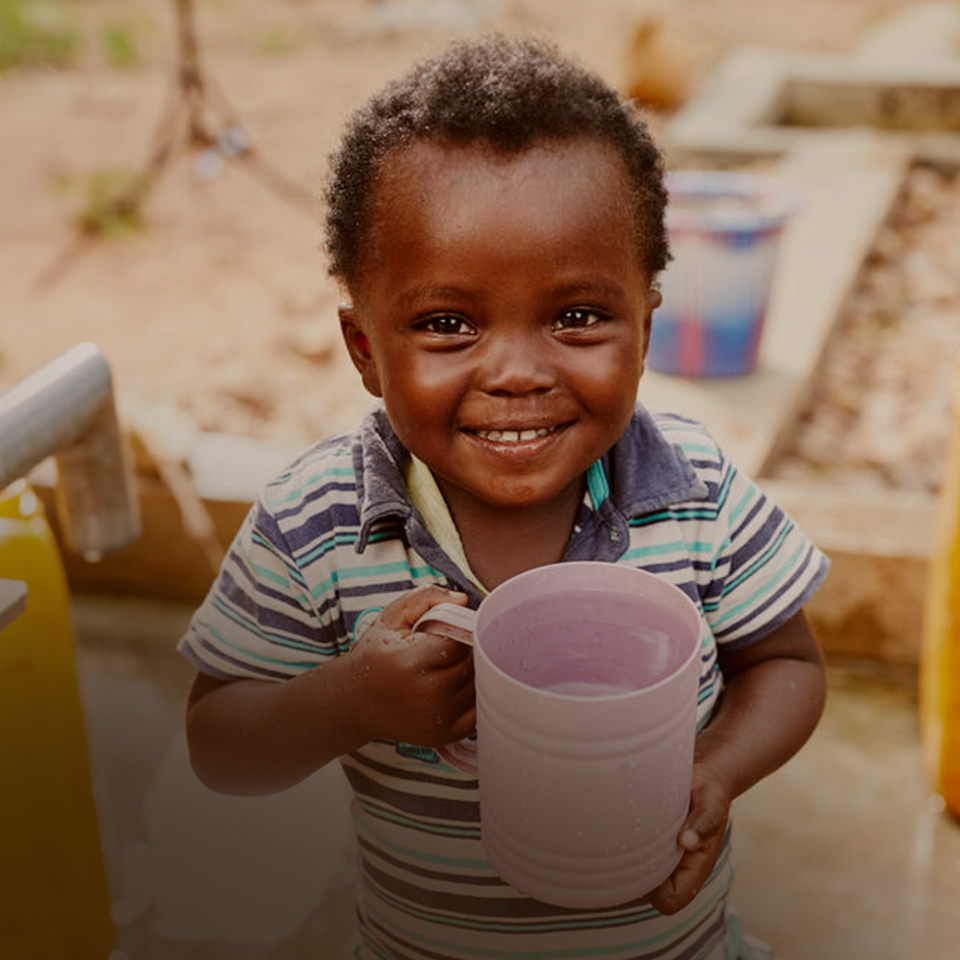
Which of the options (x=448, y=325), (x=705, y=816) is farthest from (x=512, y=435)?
(x=705, y=816)

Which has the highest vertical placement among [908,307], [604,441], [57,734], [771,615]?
[604,441]

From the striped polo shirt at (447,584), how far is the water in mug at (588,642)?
13 centimetres

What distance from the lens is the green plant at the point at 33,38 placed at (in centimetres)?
907

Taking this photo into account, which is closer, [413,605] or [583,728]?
[583,728]

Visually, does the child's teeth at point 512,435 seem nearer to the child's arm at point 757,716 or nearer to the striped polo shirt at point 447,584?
the striped polo shirt at point 447,584

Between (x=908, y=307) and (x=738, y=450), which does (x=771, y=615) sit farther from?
(x=908, y=307)

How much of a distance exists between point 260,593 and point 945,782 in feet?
5.50

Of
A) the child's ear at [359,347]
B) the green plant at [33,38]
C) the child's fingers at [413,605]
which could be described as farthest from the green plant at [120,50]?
the child's fingers at [413,605]

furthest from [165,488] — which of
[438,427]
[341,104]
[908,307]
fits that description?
[341,104]

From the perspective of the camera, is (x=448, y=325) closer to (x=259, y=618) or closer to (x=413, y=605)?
(x=413, y=605)

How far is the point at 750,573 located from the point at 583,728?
41 centimetres

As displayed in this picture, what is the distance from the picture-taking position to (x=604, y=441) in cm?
119

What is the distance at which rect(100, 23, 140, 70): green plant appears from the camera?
8984 mm

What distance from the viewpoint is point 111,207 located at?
6121 mm
